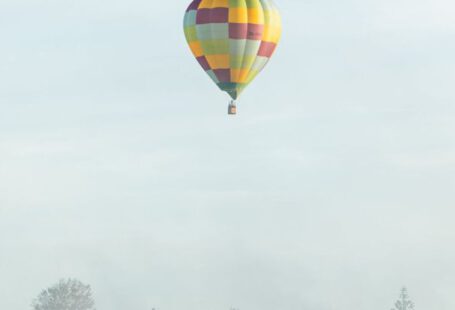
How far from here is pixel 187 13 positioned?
410 feet

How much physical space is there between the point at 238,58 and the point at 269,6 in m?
4.55

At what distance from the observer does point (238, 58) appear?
124 meters

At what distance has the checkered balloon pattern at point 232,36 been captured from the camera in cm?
12275

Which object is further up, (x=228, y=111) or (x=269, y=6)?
(x=269, y=6)

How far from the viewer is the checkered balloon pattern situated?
123 metres

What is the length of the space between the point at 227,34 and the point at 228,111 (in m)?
6.23

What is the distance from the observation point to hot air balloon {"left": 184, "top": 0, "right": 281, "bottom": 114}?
12275cm

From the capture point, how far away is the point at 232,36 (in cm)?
12288

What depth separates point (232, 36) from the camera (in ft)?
403

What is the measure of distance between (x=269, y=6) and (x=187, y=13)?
20.6 ft

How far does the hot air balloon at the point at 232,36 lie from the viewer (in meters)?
123

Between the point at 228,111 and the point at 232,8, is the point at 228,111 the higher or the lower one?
the lower one

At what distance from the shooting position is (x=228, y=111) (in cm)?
12044
